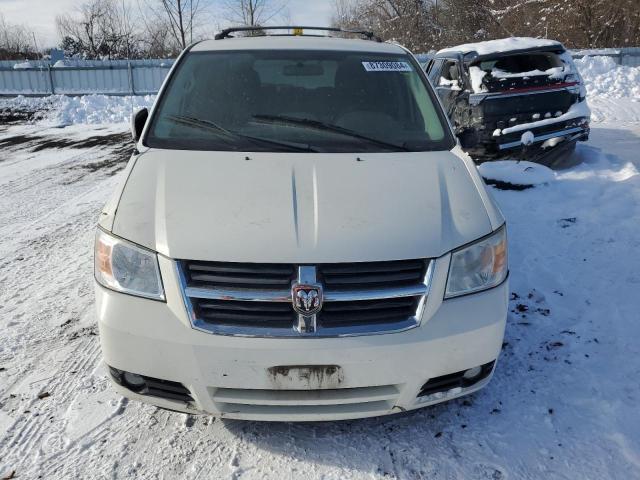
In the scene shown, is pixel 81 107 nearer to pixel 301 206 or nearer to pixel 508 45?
pixel 508 45

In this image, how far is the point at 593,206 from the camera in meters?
5.64

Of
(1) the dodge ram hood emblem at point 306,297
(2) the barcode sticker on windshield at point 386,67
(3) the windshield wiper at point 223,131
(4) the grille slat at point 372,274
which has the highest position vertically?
(2) the barcode sticker on windshield at point 386,67

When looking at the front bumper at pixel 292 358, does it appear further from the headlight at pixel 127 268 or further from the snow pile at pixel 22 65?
the snow pile at pixel 22 65

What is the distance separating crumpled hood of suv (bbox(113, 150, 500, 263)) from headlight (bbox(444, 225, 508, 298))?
0.18 feet

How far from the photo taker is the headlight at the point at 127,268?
2170 mm

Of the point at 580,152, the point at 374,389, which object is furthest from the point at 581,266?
the point at 580,152

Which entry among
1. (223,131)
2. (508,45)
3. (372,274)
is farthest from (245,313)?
(508,45)

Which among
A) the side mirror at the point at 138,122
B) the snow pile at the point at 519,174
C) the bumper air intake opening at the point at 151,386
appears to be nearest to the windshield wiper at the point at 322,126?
the side mirror at the point at 138,122

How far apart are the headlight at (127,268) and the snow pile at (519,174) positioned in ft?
17.0

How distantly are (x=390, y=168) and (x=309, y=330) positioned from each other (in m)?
1.04

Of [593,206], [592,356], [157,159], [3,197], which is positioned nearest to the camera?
[157,159]

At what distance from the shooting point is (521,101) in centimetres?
725

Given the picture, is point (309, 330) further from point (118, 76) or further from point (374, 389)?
point (118, 76)

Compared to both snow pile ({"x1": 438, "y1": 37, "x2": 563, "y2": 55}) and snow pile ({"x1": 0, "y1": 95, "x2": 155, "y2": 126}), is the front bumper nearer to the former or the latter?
snow pile ({"x1": 438, "y1": 37, "x2": 563, "y2": 55})
